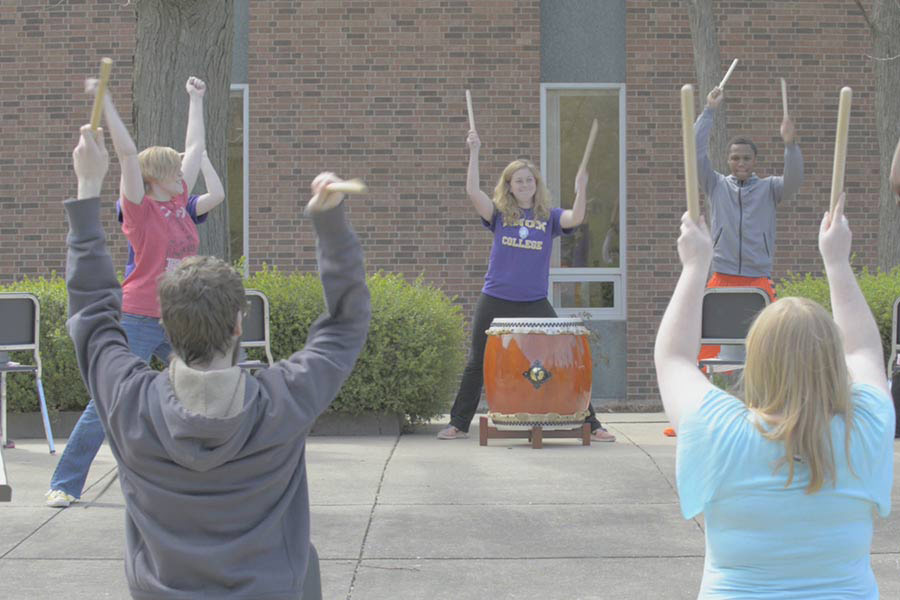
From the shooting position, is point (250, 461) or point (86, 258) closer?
point (250, 461)

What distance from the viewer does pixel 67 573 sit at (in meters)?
4.97

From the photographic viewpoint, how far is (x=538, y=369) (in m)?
7.89

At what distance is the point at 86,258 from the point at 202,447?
1.90 feet

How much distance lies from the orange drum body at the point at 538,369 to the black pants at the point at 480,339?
0.65 ft

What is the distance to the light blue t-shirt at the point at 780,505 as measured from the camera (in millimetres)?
2453

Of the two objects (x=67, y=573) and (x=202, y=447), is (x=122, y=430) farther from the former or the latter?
(x=67, y=573)

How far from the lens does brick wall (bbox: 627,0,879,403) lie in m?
12.7

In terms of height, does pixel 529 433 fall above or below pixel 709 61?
below

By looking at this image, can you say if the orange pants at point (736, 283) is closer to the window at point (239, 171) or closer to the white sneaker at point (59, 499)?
the white sneaker at point (59, 499)

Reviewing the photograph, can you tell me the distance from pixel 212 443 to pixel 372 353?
602 cm

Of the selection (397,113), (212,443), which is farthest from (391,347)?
(212,443)

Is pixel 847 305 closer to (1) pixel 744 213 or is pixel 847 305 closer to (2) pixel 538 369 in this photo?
(2) pixel 538 369

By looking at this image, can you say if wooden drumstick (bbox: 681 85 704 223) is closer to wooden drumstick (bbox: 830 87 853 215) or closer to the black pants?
wooden drumstick (bbox: 830 87 853 215)

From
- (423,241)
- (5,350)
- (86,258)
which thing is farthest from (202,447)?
(423,241)
